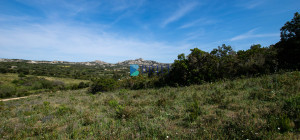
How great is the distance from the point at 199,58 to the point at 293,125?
11734 mm

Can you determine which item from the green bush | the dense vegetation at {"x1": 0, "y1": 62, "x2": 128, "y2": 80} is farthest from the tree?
the green bush

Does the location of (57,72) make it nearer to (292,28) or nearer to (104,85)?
(104,85)

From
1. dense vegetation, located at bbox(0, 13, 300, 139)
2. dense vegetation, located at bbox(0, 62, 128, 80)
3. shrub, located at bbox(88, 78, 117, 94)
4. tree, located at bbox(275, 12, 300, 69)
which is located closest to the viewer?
dense vegetation, located at bbox(0, 13, 300, 139)

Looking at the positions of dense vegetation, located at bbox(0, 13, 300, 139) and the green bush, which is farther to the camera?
the green bush

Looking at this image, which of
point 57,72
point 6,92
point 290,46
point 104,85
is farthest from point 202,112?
point 57,72

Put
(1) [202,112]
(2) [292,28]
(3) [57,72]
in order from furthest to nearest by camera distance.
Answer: (3) [57,72], (2) [292,28], (1) [202,112]

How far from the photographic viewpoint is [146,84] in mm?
17172

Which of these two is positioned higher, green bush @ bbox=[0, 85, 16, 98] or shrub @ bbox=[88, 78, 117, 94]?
shrub @ bbox=[88, 78, 117, 94]

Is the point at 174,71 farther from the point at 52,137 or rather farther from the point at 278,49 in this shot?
the point at 52,137

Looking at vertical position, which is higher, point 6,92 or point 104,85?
point 104,85

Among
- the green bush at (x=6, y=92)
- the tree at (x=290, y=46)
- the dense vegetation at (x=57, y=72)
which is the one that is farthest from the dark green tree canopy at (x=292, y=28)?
the green bush at (x=6, y=92)

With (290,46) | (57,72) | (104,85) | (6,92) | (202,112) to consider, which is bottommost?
(6,92)

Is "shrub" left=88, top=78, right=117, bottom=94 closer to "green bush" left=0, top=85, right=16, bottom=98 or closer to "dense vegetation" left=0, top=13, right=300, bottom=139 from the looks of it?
"dense vegetation" left=0, top=13, right=300, bottom=139

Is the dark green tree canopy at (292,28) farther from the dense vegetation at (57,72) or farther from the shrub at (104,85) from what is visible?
the dense vegetation at (57,72)
